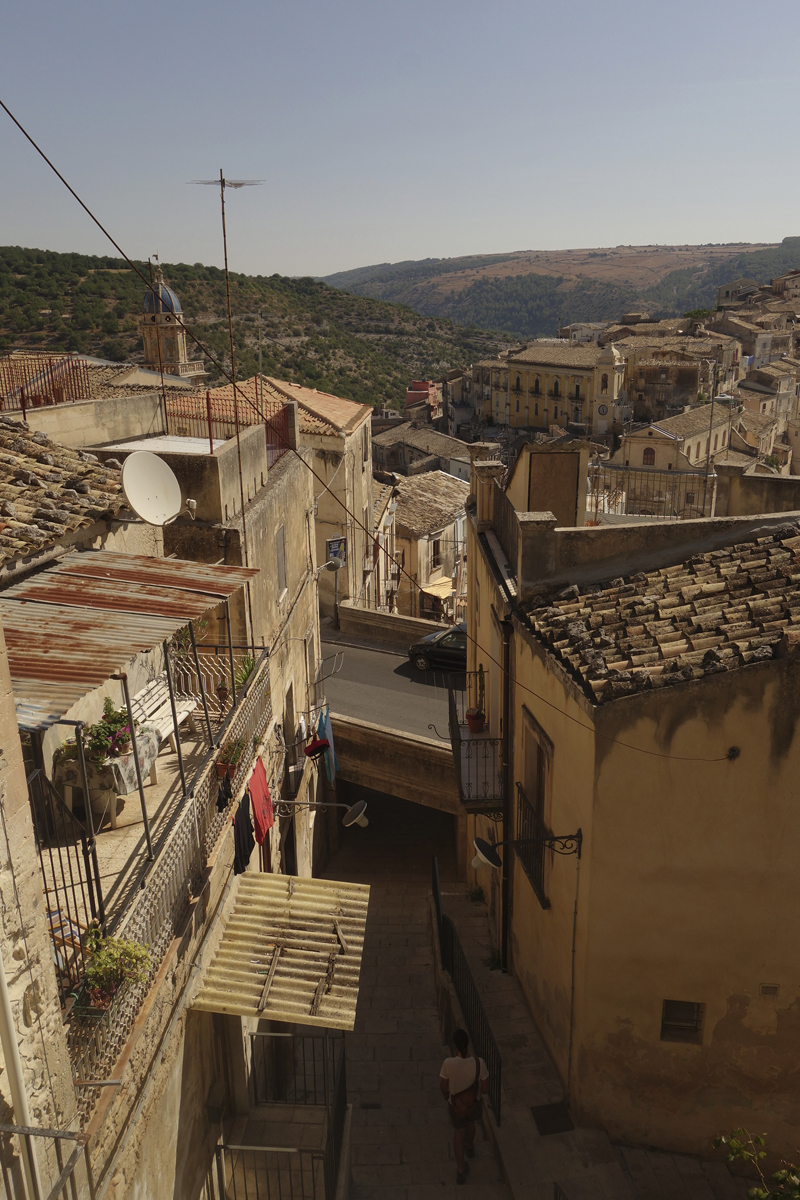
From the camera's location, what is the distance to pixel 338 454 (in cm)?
2641

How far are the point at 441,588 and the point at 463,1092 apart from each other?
2572 centimetres

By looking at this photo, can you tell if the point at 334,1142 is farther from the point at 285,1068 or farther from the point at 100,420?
the point at 100,420

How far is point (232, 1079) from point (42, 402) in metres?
10.8

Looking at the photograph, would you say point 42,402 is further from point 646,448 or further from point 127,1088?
point 646,448

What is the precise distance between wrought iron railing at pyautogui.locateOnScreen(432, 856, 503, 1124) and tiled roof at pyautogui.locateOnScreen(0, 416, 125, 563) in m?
7.50

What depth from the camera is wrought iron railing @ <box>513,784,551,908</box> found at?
34.1 ft

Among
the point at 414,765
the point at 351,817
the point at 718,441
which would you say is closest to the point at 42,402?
the point at 351,817

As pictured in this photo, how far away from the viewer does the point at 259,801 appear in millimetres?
10680

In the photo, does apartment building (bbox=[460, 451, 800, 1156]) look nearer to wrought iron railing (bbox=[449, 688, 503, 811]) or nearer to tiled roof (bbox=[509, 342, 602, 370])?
wrought iron railing (bbox=[449, 688, 503, 811])

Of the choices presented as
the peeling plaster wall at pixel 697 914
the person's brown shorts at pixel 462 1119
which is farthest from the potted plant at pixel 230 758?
the person's brown shorts at pixel 462 1119

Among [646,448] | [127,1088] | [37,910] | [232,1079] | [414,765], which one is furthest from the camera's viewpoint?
[646,448]

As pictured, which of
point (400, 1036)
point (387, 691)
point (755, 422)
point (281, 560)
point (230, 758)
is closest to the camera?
point (230, 758)

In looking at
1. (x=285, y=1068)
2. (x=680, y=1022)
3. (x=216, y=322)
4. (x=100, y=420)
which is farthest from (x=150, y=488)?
(x=216, y=322)

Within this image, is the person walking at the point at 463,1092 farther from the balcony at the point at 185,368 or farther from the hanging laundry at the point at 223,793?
the balcony at the point at 185,368
